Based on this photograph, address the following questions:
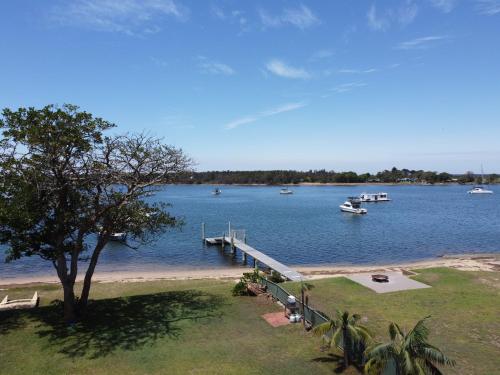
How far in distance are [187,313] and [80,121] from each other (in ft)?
32.0

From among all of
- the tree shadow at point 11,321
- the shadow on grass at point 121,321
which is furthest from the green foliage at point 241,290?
the tree shadow at point 11,321

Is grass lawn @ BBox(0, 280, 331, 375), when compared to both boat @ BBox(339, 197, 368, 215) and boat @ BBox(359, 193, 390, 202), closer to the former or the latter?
boat @ BBox(339, 197, 368, 215)

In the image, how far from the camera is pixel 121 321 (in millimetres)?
18062

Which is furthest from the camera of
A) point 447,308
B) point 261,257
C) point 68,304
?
point 261,257

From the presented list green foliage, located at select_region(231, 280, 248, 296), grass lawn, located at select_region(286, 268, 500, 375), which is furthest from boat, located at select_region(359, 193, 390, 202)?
green foliage, located at select_region(231, 280, 248, 296)

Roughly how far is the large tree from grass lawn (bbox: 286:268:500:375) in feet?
32.7

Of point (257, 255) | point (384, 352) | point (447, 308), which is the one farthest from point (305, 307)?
point (257, 255)

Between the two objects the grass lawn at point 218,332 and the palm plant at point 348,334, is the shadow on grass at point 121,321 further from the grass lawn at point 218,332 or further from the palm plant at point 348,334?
the palm plant at point 348,334

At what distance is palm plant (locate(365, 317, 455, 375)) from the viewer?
9.38 meters

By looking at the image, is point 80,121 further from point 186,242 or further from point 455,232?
point 455,232

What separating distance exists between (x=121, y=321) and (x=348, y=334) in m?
→ 10.2

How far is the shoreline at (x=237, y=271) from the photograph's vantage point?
31.4 m

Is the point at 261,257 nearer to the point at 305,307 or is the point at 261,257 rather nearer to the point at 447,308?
the point at 447,308

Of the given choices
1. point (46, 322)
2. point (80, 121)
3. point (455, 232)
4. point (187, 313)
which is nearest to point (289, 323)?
point (187, 313)
